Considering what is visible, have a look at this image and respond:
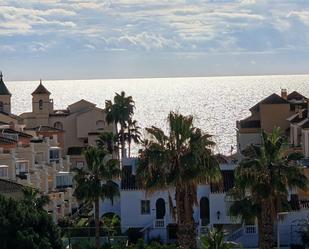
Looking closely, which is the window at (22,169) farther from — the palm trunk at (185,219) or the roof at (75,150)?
the roof at (75,150)

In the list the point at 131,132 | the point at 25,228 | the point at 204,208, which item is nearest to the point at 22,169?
the point at 204,208

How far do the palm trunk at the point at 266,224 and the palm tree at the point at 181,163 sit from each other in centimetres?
277

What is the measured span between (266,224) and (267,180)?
221cm

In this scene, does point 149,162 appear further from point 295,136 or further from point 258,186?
point 295,136

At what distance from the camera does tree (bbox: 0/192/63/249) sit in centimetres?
3978

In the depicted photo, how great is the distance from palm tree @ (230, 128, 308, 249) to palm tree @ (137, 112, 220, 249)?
1825mm

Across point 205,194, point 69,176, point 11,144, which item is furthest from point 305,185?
point 69,176

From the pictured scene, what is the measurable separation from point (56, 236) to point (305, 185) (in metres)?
12.5

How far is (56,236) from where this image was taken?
42.1 m

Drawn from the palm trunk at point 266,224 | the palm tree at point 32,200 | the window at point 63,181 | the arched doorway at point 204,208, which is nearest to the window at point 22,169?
the window at point 63,181

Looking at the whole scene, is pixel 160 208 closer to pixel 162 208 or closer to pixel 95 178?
pixel 162 208

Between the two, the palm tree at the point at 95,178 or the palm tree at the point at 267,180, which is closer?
the palm tree at the point at 267,180

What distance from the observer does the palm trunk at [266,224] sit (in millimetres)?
37656

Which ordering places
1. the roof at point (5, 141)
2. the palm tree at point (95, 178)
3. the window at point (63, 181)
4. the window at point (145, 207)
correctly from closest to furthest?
the palm tree at point (95, 178), the window at point (145, 207), the roof at point (5, 141), the window at point (63, 181)
